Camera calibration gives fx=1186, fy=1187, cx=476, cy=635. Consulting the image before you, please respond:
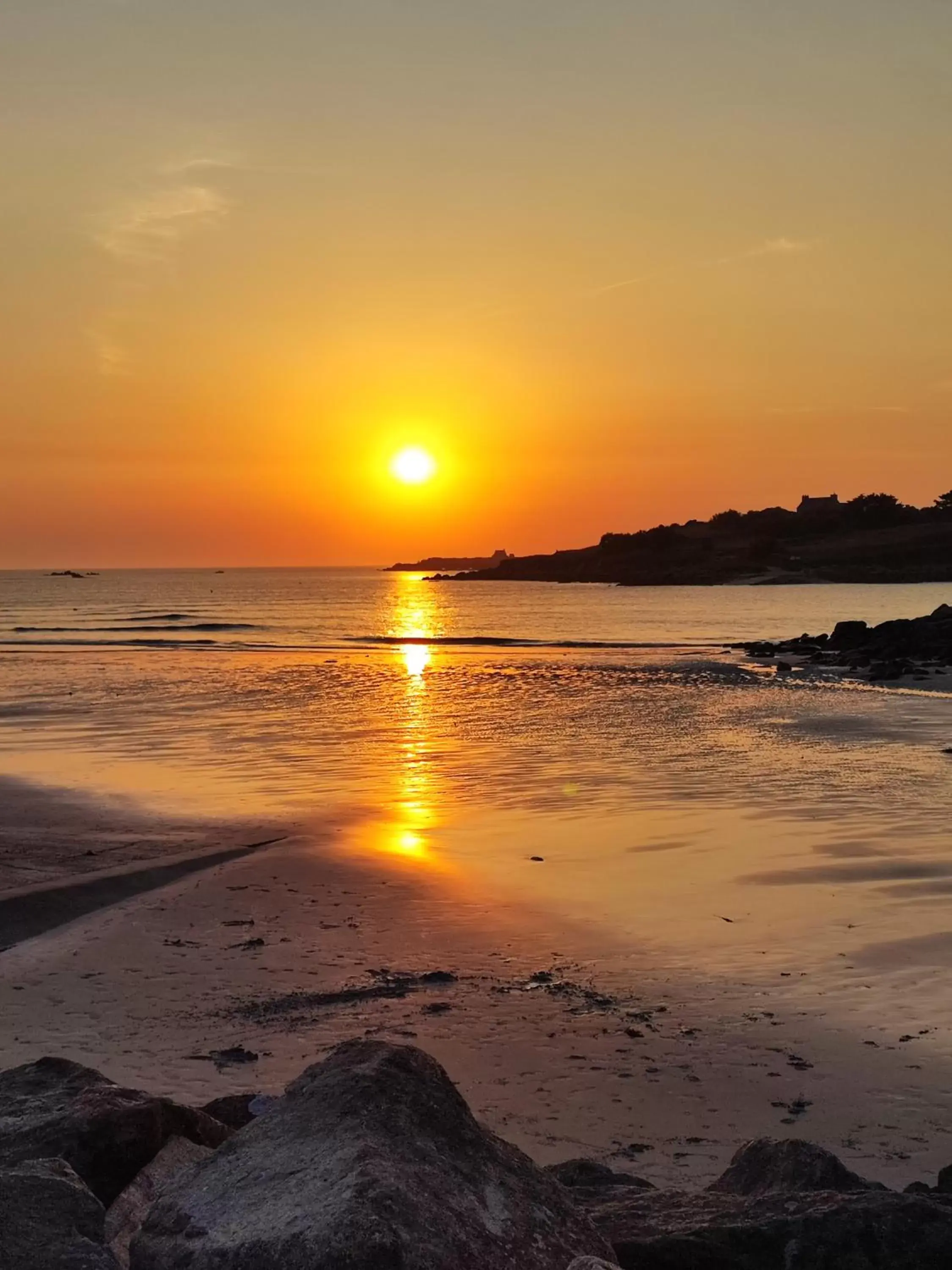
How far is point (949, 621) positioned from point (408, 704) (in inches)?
1014

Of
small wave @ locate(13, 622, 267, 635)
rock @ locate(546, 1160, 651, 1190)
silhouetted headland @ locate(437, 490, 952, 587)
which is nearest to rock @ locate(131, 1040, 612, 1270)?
rock @ locate(546, 1160, 651, 1190)

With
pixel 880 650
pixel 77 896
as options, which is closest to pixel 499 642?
pixel 880 650

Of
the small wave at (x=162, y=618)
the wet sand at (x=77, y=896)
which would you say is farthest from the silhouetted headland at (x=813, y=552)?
the wet sand at (x=77, y=896)

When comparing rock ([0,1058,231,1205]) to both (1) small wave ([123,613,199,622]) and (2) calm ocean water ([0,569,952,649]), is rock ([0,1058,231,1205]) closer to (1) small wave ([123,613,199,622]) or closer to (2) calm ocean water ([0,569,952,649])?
(2) calm ocean water ([0,569,952,649])

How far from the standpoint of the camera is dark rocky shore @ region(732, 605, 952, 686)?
34562 mm

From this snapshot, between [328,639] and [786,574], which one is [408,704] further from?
[786,574]

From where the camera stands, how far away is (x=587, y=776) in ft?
53.0

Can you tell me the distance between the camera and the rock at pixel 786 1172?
13.8ft

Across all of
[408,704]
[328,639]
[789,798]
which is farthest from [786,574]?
[789,798]

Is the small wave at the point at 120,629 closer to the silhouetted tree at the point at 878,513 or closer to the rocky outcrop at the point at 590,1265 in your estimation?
the rocky outcrop at the point at 590,1265

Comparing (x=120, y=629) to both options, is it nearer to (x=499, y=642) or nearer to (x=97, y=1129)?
(x=499, y=642)

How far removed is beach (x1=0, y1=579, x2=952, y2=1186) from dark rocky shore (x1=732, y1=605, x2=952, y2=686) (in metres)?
14.6

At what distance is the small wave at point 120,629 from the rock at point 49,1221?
→ 59.9 meters

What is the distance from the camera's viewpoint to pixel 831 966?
7875mm
